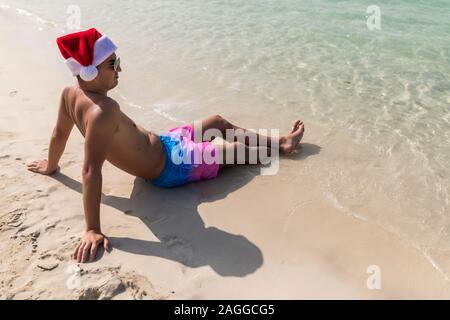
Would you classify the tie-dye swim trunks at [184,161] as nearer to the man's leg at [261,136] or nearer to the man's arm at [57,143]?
the man's leg at [261,136]

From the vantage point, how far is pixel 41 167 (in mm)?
3217

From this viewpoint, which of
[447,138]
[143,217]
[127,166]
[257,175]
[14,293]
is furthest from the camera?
[447,138]

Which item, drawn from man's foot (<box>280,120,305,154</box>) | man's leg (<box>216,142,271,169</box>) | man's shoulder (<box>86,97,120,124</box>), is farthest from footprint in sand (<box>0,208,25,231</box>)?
man's foot (<box>280,120,305,154</box>)

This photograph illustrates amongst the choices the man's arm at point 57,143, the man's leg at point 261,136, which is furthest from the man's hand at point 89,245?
the man's leg at point 261,136

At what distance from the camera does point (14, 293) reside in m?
2.20

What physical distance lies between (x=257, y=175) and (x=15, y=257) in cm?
174

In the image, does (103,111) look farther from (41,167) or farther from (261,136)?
(261,136)

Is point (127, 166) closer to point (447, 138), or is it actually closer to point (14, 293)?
point (14, 293)

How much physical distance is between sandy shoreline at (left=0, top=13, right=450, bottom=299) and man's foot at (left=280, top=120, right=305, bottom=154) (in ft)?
0.37

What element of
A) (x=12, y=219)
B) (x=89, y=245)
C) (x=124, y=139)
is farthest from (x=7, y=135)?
(x=89, y=245)

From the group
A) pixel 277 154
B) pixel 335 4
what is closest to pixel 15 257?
pixel 277 154

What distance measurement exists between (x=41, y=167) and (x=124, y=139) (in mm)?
776

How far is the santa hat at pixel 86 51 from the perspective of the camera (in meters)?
2.53

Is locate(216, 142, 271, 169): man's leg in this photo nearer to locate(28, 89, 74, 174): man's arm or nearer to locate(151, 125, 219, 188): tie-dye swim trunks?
locate(151, 125, 219, 188): tie-dye swim trunks
